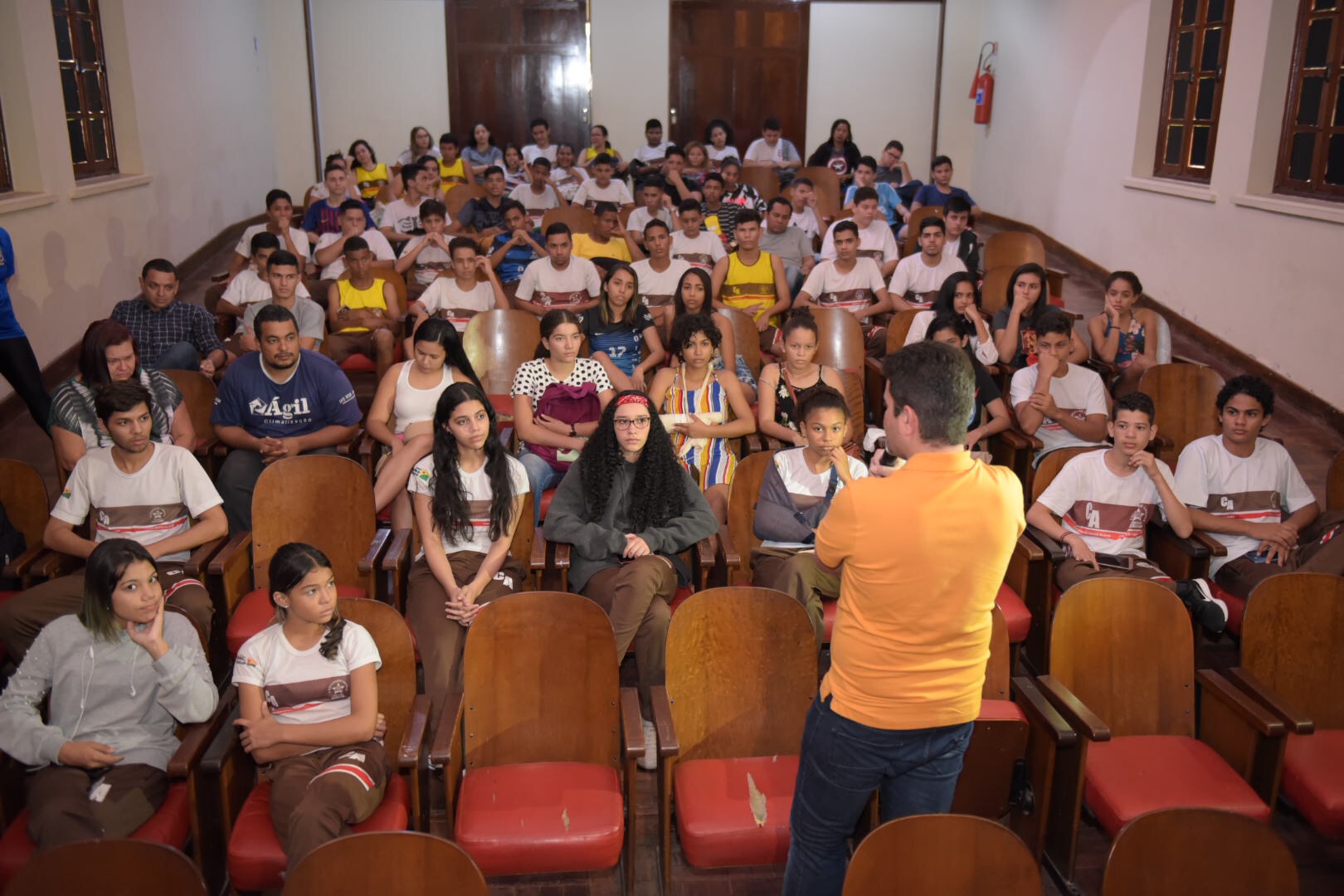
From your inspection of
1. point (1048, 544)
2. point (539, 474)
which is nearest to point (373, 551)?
point (539, 474)

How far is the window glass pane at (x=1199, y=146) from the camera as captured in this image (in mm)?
6922

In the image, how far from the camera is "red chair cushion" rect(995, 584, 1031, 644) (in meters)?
3.36

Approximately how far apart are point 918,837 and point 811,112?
1096 cm

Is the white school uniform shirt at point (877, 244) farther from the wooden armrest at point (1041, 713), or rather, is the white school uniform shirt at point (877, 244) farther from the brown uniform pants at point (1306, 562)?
the wooden armrest at point (1041, 713)

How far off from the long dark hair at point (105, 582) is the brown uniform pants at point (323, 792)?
0.55m

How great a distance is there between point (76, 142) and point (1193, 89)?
7.18m

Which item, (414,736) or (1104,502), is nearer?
(414,736)

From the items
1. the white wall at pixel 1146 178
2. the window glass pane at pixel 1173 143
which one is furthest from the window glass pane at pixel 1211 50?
the window glass pane at pixel 1173 143

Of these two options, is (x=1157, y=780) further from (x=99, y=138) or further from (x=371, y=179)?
(x=371, y=179)

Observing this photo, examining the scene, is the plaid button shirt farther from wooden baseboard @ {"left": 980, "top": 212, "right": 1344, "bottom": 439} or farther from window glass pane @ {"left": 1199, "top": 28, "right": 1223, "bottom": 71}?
window glass pane @ {"left": 1199, "top": 28, "right": 1223, "bottom": 71}

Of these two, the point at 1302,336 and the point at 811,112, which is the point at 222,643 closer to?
the point at 1302,336

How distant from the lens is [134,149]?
745 cm

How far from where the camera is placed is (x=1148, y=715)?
2.97m

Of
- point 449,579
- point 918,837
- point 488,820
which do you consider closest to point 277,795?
point 488,820
